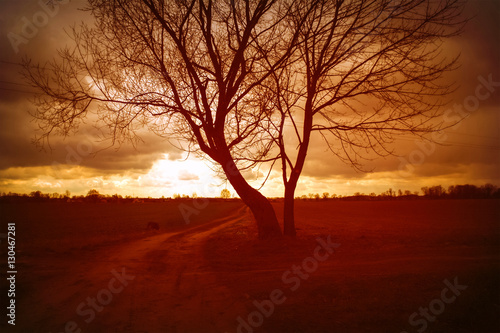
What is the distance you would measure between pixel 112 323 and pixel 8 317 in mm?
1968

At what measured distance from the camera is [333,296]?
697cm

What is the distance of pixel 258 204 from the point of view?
45.6 feet

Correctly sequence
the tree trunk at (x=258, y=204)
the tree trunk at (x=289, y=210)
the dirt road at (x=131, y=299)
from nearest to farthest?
the dirt road at (x=131, y=299), the tree trunk at (x=258, y=204), the tree trunk at (x=289, y=210)

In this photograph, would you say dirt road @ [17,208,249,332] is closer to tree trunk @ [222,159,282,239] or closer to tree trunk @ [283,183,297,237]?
tree trunk @ [222,159,282,239]

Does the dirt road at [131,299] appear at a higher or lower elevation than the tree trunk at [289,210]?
lower

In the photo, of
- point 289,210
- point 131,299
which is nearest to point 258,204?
point 289,210

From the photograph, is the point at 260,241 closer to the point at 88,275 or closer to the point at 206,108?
the point at 206,108

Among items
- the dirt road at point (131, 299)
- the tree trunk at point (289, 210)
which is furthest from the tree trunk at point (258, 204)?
the dirt road at point (131, 299)

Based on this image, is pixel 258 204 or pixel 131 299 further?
pixel 258 204

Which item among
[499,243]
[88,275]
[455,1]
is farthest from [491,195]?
[88,275]

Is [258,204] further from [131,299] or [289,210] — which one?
[131,299]

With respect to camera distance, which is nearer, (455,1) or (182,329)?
(182,329)

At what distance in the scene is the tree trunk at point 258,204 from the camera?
13852mm

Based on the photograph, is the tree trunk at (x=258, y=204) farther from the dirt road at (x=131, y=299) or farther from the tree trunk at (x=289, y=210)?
the dirt road at (x=131, y=299)
